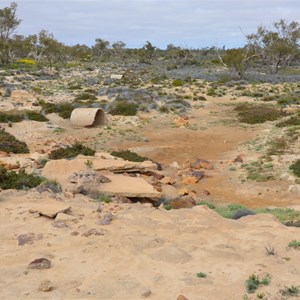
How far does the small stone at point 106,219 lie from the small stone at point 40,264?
1864mm

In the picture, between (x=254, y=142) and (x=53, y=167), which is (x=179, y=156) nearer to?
(x=254, y=142)

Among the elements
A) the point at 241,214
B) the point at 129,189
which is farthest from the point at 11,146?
the point at 241,214

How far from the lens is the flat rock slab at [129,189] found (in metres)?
10.8

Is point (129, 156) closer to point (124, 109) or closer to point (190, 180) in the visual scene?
point (190, 180)

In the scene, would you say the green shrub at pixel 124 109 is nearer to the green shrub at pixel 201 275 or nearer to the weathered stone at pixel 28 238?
the weathered stone at pixel 28 238

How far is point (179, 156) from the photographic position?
17.0m

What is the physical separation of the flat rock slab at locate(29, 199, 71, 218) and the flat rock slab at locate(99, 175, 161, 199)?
1.56 m

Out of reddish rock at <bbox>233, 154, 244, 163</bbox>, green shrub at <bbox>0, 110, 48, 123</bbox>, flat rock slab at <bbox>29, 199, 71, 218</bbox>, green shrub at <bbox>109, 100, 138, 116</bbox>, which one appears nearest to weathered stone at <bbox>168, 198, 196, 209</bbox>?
flat rock slab at <bbox>29, 199, 71, 218</bbox>

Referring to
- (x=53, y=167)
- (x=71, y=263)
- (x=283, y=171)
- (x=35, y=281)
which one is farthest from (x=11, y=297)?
(x=283, y=171)

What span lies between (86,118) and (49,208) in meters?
12.5

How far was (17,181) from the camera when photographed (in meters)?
11.1

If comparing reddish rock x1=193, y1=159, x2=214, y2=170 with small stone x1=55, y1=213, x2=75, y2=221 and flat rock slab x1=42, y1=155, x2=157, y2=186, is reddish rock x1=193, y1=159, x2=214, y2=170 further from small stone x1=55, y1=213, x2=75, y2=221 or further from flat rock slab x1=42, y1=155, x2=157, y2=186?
small stone x1=55, y1=213, x2=75, y2=221

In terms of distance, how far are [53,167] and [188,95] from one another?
20782mm

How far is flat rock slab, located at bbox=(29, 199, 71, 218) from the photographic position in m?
8.88
